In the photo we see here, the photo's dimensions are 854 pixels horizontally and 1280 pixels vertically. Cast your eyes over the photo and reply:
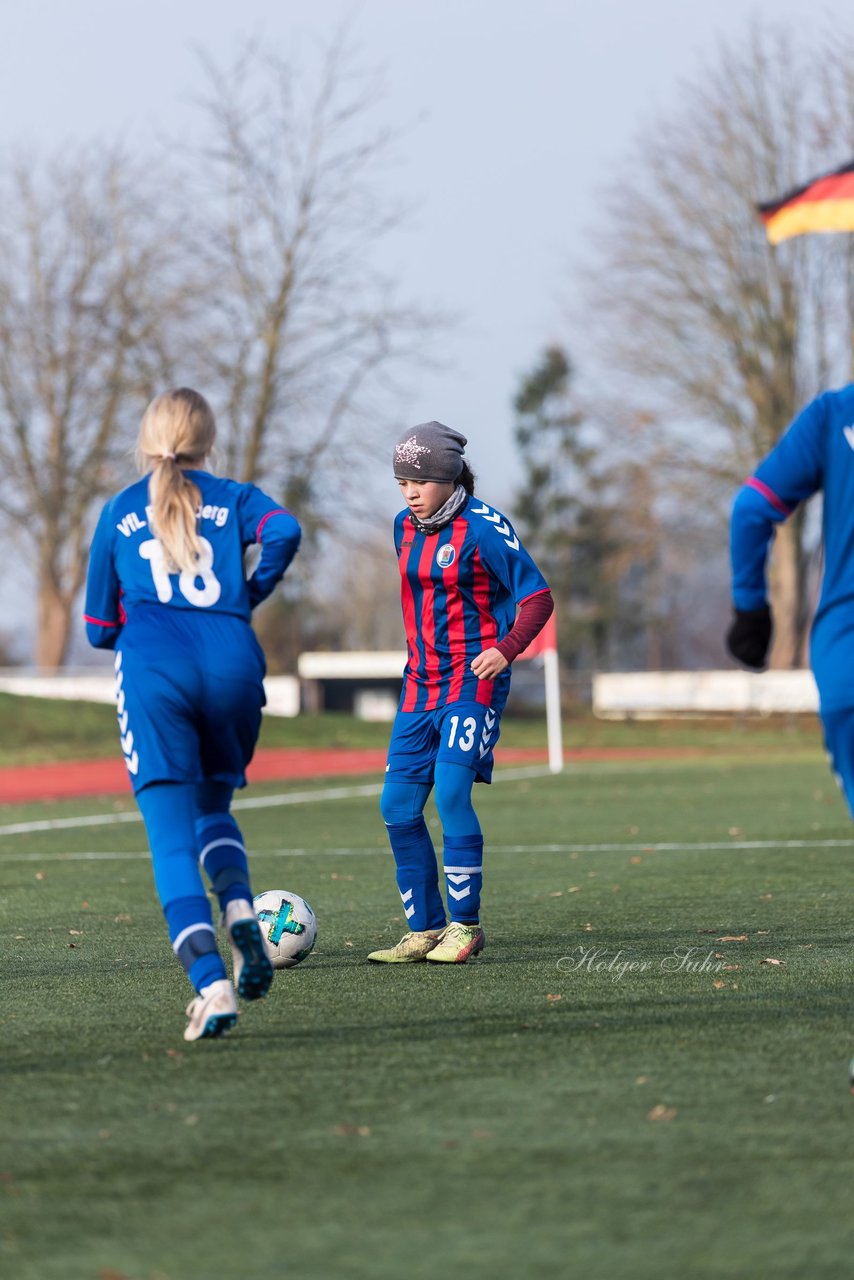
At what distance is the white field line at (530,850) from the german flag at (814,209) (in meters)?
4.22

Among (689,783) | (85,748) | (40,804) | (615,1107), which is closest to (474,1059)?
(615,1107)

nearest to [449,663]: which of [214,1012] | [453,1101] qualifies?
[214,1012]

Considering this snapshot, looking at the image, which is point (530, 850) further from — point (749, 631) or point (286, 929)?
point (749, 631)

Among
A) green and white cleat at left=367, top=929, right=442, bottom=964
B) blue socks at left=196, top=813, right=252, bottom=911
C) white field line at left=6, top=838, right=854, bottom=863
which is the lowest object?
white field line at left=6, top=838, right=854, bottom=863

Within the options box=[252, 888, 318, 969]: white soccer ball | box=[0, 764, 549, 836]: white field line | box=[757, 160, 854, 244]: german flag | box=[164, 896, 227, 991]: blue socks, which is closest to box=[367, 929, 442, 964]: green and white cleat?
box=[252, 888, 318, 969]: white soccer ball

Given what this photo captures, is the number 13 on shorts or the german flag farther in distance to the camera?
the german flag

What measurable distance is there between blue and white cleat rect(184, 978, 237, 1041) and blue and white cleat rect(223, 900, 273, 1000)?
3.5 inches

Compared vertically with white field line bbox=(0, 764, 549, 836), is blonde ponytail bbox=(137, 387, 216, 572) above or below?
above

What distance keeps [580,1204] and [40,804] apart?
15.1 metres

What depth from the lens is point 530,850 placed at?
37.8ft

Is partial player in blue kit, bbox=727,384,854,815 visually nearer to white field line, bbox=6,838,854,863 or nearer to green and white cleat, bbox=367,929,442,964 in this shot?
green and white cleat, bbox=367,929,442,964

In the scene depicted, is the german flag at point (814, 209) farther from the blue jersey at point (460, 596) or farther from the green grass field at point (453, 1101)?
the green grass field at point (453, 1101)

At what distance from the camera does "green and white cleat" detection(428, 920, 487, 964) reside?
6.36 metres

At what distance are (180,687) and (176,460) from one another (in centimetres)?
66
